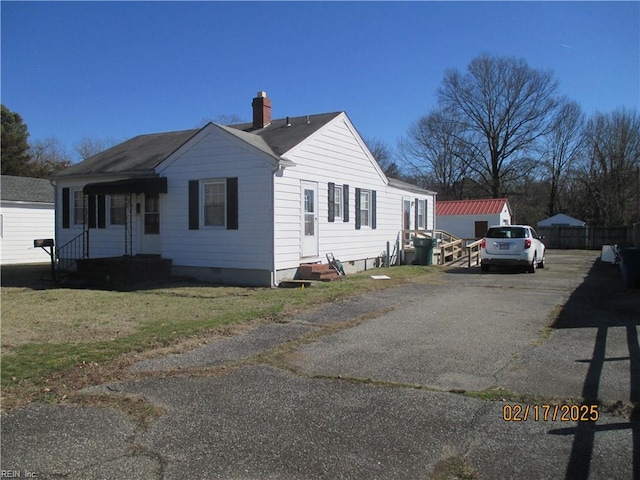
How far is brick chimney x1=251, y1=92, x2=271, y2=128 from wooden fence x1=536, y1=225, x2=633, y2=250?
31.3m

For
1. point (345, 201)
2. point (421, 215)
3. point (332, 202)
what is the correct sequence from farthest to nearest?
1. point (421, 215)
2. point (345, 201)
3. point (332, 202)

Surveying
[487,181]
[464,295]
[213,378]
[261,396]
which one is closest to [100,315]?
[213,378]

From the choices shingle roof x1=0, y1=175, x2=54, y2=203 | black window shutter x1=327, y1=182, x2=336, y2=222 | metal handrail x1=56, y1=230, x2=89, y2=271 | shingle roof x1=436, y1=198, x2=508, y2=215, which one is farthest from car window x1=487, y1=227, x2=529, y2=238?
shingle roof x1=0, y1=175, x2=54, y2=203

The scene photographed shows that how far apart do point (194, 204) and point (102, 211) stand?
4.43 meters

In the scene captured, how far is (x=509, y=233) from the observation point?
61.4 ft

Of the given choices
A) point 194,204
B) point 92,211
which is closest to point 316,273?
point 194,204

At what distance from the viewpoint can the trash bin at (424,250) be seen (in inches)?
827

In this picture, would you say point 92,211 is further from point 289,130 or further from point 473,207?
point 473,207

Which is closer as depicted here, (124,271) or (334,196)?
(124,271)

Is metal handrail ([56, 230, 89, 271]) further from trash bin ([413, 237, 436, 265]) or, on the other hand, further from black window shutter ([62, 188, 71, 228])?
trash bin ([413, 237, 436, 265])

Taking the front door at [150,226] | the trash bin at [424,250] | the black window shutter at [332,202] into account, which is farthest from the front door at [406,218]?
the front door at [150,226]

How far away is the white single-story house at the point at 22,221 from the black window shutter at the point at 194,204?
45.5 feet

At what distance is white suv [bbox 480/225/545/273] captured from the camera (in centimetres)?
1819
